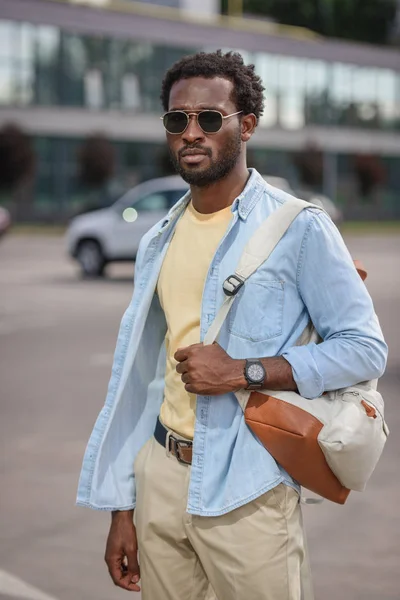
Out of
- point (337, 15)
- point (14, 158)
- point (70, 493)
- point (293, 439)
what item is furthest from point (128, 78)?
point (293, 439)

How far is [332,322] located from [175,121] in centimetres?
69

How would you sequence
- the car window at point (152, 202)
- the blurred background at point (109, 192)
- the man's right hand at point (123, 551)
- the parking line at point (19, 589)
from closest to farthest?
the man's right hand at point (123, 551) < the parking line at point (19, 589) < the blurred background at point (109, 192) < the car window at point (152, 202)

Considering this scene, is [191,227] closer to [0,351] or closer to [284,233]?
[284,233]

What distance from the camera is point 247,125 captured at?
287 cm

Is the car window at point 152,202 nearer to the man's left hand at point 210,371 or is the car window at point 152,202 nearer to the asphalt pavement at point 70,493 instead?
the asphalt pavement at point 70,493

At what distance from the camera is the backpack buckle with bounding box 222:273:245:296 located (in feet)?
8.70

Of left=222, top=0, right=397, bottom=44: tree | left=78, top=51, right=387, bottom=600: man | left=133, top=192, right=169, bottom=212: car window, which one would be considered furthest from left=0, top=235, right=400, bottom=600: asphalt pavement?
left=222, top=0, right=397, bottom=44: tree

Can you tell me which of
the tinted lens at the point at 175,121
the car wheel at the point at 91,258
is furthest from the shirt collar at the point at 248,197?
the car wheel at the point at 91,258

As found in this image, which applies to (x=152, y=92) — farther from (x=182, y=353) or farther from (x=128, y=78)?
(x=182, y=353)

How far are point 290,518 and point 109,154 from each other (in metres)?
49.1

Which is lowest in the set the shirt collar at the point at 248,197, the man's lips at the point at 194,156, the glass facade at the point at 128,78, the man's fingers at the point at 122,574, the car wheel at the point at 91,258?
the car wheel at the point at 91,258

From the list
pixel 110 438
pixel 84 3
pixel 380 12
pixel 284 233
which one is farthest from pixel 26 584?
pixel 380 12

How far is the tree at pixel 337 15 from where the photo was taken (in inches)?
3654

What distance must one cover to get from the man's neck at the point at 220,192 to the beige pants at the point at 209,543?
2.19 ft
